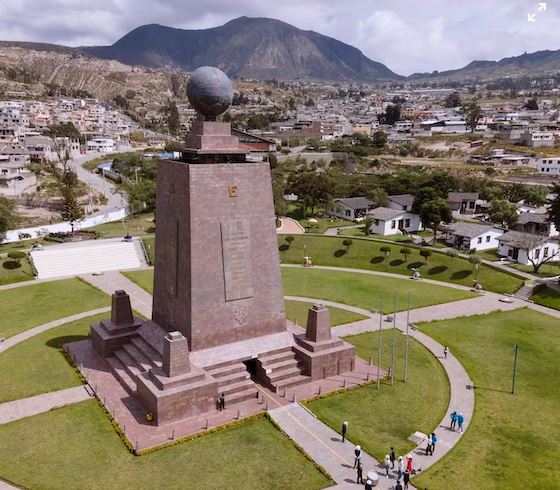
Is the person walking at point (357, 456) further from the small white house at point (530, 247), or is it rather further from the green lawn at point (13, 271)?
the green lawn at point (13, 271)

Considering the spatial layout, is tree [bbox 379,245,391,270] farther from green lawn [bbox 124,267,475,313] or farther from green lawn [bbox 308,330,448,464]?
green lawn [bbox 308,330,448,464]

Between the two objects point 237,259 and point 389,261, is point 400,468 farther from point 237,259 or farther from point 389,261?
point 389,261

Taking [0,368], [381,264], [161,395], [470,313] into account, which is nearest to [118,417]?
[161,395]

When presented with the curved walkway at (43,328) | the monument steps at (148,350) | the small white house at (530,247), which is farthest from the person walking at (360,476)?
the small white house at (530,247)

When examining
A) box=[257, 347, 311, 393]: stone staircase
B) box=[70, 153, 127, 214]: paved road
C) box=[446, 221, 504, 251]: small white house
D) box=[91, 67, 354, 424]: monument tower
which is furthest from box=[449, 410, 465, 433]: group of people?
box=[70, 153, 127, 214]: paved road

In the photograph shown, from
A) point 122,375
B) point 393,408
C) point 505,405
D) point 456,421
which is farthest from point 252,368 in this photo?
point 505,405

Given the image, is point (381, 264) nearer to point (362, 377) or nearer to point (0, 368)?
point (362, 377)
